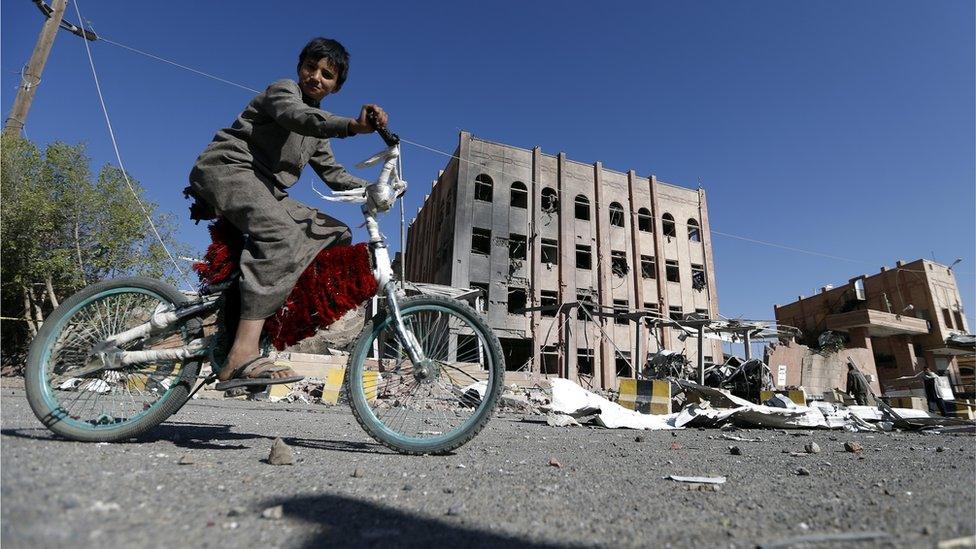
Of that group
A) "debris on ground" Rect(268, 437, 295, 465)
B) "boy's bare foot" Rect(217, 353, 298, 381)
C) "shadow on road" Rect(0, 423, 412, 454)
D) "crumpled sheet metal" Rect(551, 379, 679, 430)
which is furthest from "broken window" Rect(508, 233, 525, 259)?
"debris on ground" Rect(268, 437, 295, 465)

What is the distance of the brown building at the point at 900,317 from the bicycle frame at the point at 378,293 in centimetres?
3706

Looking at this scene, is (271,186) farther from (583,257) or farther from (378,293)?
(583,257)

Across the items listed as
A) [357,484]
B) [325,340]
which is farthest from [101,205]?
[357,484]

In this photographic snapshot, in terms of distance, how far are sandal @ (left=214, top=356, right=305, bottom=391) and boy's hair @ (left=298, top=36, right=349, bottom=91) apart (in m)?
1.71

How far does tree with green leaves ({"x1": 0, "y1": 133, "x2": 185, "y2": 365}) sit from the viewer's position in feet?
51.0

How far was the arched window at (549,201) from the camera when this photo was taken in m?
27.1

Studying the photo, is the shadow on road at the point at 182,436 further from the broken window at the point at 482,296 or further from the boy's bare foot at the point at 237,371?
the broken window at the point at 482,296

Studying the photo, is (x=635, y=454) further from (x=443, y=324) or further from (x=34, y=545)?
(x=34, y=545)

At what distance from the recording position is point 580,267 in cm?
2738

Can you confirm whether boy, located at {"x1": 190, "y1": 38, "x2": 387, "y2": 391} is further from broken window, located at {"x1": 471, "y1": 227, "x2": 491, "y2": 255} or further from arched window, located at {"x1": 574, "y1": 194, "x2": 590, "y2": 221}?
arched window, located at {"x1": 574, "y1": 194, "x2": 590, "y2": 221}


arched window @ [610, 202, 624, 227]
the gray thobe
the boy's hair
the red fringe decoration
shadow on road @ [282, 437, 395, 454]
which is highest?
arched window @ [610, 202, 624, 227]

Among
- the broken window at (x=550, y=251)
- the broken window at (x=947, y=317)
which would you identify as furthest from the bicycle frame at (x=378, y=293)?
the broken window at (x=947, y=317)

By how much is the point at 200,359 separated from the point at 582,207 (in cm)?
2711

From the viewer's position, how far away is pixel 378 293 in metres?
2.79
